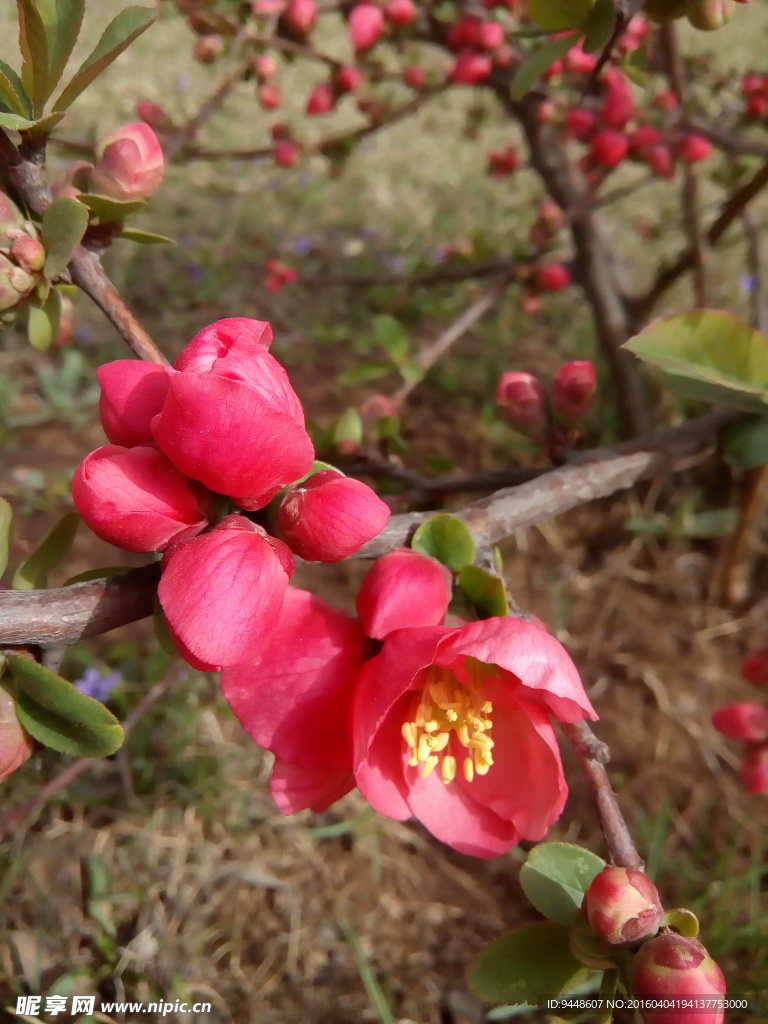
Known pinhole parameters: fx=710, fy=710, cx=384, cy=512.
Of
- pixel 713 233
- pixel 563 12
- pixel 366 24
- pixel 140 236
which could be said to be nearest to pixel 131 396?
pixel 140 236

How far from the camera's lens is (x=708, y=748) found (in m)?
1.27

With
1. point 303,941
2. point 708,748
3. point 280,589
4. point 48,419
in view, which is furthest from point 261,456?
point 48,419

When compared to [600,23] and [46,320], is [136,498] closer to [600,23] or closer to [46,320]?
[46,320]

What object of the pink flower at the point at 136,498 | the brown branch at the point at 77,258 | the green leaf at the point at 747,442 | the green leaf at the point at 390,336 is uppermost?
the brown branch at the point at 77,258

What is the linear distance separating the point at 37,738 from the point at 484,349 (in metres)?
1.78

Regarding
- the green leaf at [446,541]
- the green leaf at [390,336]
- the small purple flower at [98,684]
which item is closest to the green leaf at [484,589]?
the green leaf at [446,541]

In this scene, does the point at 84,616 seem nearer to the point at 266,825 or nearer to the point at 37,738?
the point at 37,738

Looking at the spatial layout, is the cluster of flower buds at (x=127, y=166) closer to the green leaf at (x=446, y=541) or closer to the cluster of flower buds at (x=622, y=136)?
the green leaf at (x=446, y=541)

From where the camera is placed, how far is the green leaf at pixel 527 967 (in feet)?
1.57

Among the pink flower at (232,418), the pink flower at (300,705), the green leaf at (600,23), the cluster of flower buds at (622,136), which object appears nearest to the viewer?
the pink flower at (232,418)

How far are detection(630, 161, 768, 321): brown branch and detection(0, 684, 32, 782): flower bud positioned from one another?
1047mm

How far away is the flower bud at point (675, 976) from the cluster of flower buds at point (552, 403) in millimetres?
483

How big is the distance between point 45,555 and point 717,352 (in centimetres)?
61

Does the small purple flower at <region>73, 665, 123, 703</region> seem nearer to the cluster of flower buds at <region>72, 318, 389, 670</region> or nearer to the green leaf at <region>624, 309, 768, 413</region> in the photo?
the cluster of flower buds at <region>72, 318, 389, 670</region>
